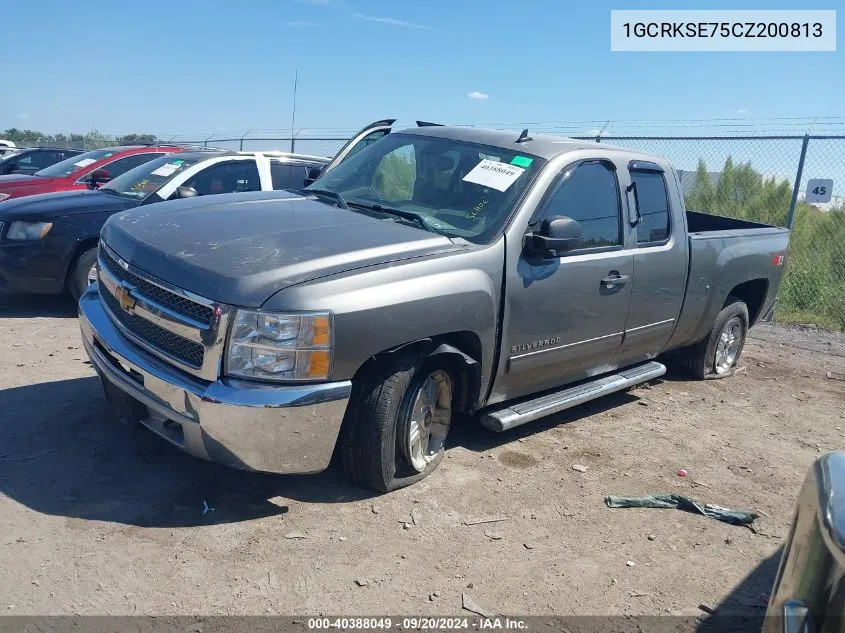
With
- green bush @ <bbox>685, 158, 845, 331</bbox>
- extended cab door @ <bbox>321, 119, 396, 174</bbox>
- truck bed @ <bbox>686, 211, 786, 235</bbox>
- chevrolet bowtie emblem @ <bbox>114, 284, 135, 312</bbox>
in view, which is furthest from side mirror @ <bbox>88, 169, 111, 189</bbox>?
green bush @ <bbox>685, 158, 845, 331</bbox>

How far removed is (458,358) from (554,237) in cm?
89

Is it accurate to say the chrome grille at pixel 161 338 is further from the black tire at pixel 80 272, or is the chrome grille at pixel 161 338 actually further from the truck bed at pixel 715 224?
the truck bed at pixel 715 224

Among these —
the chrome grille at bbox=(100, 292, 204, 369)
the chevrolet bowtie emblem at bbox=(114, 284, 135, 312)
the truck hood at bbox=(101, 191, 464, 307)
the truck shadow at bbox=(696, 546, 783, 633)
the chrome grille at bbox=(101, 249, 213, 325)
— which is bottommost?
the truck shadow at bbox=(696, 546, 783, 633)

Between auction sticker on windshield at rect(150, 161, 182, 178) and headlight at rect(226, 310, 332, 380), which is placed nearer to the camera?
headlight at rect(226, 310, 332, 380)

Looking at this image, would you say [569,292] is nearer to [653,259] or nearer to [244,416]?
[653,259]

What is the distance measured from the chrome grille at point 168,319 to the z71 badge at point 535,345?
68.8 inches

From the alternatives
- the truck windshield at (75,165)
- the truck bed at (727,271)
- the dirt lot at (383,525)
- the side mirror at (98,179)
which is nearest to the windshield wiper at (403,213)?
the dirt lot at (383,525)

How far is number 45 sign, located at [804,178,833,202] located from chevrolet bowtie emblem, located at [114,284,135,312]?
330 inches

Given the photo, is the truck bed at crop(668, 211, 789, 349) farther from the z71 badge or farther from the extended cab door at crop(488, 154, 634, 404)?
the z71 badge

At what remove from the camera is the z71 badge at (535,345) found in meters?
4.37

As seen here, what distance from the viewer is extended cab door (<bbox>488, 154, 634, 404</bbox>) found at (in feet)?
14.2

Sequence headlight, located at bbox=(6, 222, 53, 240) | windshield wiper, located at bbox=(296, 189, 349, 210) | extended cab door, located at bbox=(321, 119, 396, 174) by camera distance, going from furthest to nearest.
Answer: headlight, located at bbox=(6, 222, 53, 240), extended cab door, located at bbox=(321, 119, 396, 174), windshield wiper, located at bbox=(296, 189, 349, 210)

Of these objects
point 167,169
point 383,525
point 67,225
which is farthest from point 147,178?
point 383,525

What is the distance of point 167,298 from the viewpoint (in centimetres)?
362
